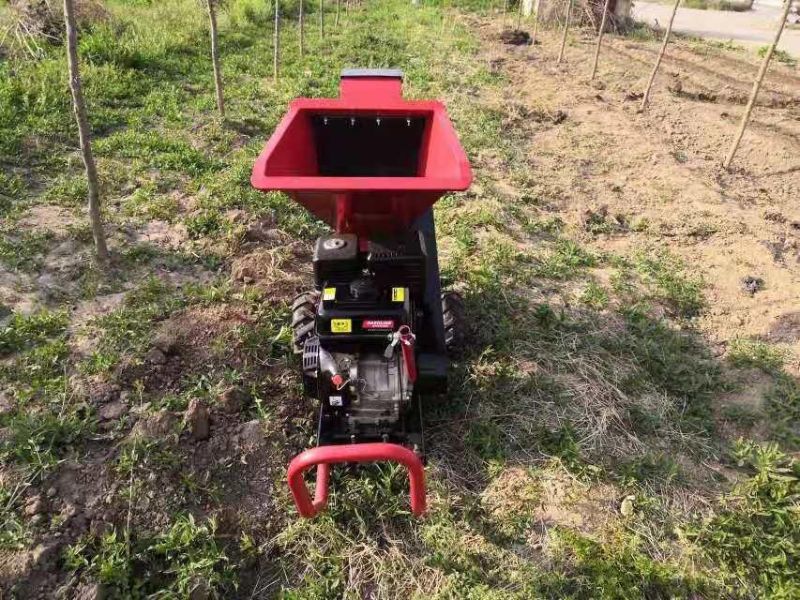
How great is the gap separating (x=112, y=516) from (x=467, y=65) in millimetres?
9925

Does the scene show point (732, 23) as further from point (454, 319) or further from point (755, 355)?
point (454, 319)

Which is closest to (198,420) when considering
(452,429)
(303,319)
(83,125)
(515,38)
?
(303,319)

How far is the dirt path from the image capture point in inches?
184

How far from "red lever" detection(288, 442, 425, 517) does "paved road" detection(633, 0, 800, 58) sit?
14.8 metres

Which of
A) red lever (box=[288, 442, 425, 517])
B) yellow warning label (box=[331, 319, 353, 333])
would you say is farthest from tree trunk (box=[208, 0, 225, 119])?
red lever (box=[288, 442, 425, 517])

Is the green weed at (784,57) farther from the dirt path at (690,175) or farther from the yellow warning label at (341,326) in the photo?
the yellow warning label at (341,326)

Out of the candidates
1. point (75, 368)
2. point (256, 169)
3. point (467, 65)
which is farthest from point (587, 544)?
point (467, 65)

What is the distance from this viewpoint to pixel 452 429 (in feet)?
10.7

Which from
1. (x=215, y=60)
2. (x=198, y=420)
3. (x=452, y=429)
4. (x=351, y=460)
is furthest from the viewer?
(x=215, y=60)

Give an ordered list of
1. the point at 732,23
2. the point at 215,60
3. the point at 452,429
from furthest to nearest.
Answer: the point at 732,23, the point at 215,60, the point at 452,429

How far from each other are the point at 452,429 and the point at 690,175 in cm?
491

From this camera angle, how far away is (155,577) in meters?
2.40

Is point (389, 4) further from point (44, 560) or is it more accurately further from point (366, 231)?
point (44, 560)

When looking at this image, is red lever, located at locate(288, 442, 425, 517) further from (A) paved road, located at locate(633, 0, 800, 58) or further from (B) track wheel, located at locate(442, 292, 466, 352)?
(A) paved road, located at locate(633, 0, 800, 58)
